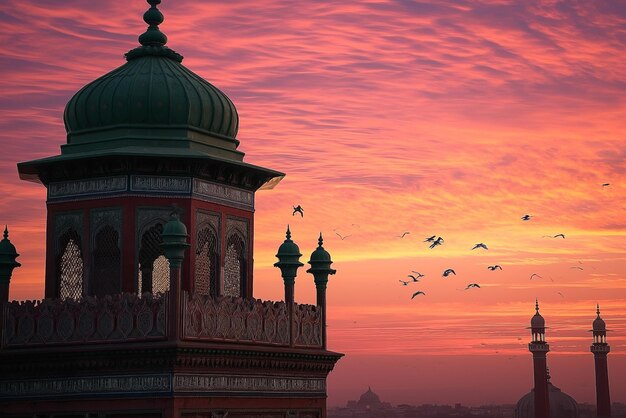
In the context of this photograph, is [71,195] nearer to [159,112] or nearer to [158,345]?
[159,112]

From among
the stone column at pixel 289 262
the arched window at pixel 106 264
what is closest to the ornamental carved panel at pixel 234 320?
the stone column at pixel 289 262

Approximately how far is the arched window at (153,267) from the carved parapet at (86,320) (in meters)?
2.31

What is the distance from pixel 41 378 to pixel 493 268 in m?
17.8

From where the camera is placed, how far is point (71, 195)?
23391 mm

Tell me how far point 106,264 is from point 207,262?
1972mm

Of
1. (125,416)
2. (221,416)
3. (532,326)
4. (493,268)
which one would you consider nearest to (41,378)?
(125,416)

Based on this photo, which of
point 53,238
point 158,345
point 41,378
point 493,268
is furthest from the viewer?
point 493,268

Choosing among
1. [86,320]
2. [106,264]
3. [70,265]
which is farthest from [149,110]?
[86,320]

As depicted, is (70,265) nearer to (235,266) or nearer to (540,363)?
(235,266)

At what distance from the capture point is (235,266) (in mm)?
24344

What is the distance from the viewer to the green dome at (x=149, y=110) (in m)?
23.3

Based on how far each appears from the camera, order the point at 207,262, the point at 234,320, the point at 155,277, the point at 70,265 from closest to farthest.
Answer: the point at 234,320 < the point at 207,262 < the point at 70,265 < the point at 155,277

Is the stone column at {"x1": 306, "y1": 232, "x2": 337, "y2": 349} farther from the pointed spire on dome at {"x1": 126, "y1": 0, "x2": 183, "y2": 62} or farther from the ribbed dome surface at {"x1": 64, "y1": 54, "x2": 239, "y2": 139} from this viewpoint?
the pointed spire on dome at {"x1": 126, "y1": 0, "x2": 183, "y2": 62}

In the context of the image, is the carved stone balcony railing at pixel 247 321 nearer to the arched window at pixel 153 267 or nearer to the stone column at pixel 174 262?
the stone column at pixel 174 262
